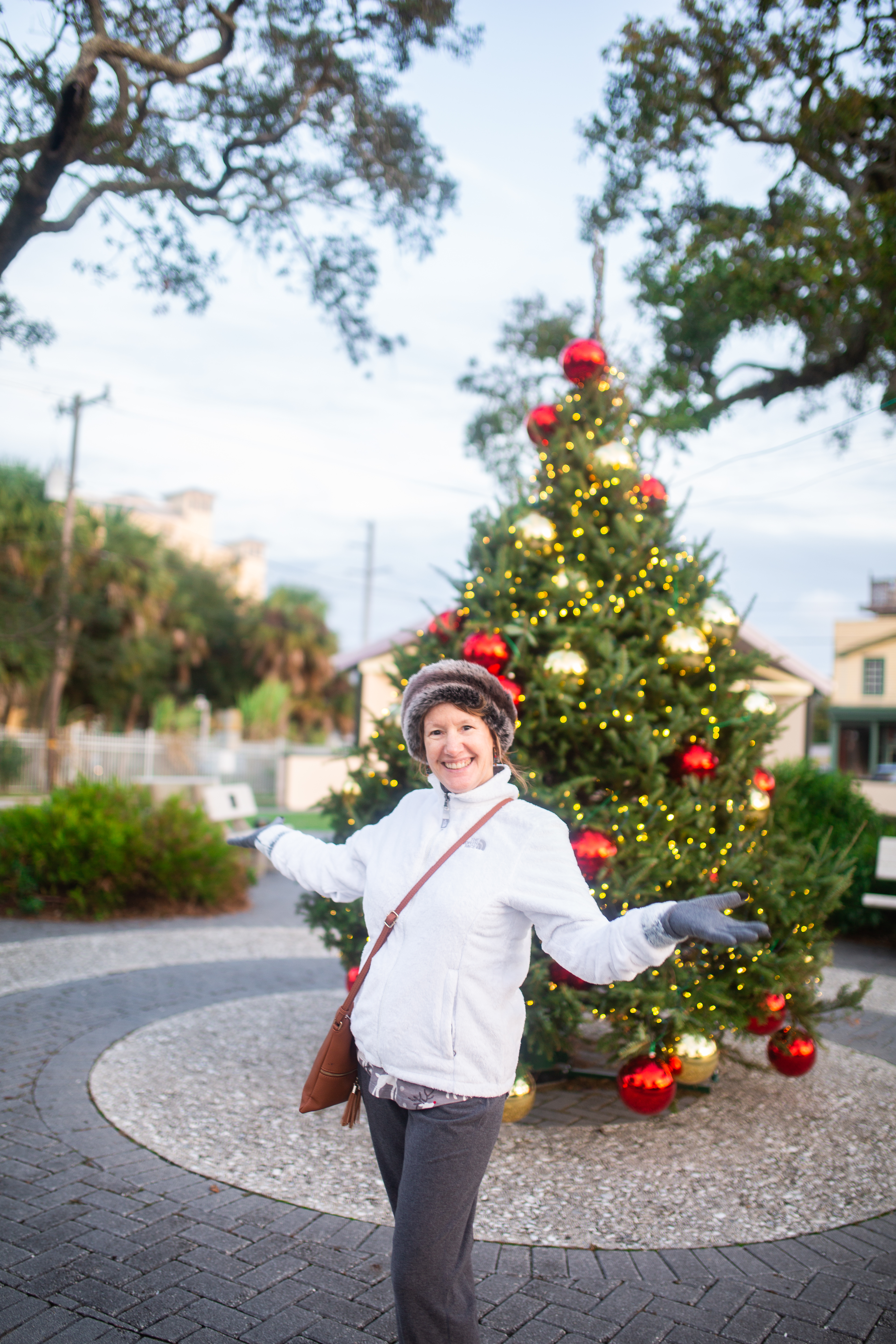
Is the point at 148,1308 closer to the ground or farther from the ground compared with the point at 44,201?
closer to the ground

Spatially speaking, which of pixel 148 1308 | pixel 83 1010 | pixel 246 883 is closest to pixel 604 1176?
pixel 148 1308

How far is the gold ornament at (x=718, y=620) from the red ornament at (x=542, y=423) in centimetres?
124

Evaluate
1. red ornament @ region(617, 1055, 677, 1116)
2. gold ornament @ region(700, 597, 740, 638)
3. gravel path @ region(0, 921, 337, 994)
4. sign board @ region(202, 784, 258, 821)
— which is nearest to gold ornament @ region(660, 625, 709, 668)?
gold ornament @ region(700, 597, 740, 638)

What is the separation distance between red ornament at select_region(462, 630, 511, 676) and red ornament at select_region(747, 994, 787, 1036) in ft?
6.44

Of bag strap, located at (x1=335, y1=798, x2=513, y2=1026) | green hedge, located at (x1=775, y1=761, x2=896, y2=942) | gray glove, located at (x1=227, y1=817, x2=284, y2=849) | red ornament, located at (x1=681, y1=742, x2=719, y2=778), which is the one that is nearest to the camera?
bag strap, located at (x1=335, y1=798, x2=513, y2=1026)

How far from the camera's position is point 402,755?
15.1 feet

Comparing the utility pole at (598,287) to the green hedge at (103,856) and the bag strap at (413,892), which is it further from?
the green hedge at (103,856)

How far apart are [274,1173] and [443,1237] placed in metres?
2.06

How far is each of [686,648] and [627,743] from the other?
1.75ft

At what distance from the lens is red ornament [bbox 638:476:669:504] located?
489 cm

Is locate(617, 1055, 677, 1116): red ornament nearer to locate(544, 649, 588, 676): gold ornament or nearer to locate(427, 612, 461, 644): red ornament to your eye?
locate(544, 649, 588, 676): gold ornament

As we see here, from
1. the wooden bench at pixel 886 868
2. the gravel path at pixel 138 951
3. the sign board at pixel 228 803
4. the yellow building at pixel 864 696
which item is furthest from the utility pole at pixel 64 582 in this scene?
the yellow building at pixel 864 696

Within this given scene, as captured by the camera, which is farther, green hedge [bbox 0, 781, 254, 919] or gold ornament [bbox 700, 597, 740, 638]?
green hedge [bbox 0, 781, 254, 919]

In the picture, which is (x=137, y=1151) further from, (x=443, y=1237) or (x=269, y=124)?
(x=269, y=124)
